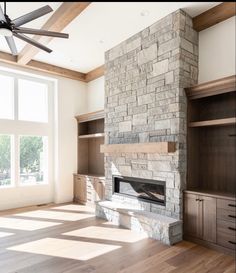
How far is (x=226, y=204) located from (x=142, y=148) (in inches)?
61.9

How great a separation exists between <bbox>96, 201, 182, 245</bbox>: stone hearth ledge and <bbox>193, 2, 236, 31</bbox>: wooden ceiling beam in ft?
10.6

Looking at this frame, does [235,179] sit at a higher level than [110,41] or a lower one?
lower

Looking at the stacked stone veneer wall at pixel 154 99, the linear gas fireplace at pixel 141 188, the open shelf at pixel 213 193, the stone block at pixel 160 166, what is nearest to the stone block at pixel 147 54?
the stacked stone veneer wall at pixel 154 99

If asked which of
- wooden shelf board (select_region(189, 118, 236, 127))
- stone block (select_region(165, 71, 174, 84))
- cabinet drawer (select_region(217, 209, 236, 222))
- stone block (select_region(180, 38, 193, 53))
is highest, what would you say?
stone block (select_region(180, 38, 193, 53))

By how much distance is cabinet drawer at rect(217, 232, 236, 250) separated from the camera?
121 inches

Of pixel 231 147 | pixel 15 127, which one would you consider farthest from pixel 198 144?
pixel 15 127

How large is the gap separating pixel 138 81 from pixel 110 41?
1121mm

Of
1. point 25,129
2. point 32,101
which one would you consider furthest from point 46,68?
point 25,129

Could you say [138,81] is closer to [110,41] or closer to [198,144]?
[110,41]

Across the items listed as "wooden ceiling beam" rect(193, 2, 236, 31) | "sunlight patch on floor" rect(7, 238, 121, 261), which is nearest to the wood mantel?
"sunlight patch on floor" rect(7, 238, 121, 261)

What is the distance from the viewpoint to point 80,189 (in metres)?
6.08

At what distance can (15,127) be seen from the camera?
565 centimetres

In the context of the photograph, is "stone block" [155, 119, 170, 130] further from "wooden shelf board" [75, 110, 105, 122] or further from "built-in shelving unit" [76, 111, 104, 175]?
"built-in shelving unit" [76, 111, 104, 175]

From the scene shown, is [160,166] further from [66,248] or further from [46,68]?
[46,68]
